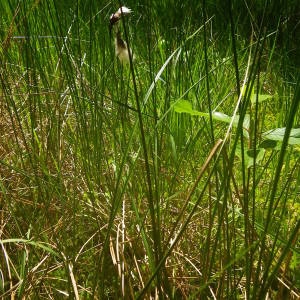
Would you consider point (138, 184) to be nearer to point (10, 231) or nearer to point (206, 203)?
point (206, 203)

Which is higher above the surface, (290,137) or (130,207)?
(290,137)

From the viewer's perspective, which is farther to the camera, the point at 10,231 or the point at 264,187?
the point at 264,187

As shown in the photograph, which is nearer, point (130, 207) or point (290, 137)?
point (290, 137)

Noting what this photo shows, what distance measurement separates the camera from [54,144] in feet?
3.59

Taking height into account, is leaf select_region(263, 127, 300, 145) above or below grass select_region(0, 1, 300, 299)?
above

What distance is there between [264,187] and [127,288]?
0.54m

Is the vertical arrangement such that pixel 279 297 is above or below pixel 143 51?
below

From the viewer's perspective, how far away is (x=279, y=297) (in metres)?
0.73

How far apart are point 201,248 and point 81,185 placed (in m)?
0.39

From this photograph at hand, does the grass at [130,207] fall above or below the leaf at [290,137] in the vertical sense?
below

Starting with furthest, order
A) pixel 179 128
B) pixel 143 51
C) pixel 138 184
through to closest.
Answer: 1. pixel 143 51
2. pixel 179 128
3. pixel 138 184

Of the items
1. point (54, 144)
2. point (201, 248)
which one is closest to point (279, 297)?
point (201, 248)

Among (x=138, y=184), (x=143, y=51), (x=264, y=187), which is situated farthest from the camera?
(x=143, y=51)

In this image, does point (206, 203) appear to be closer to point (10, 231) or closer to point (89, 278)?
point (89, 278)
